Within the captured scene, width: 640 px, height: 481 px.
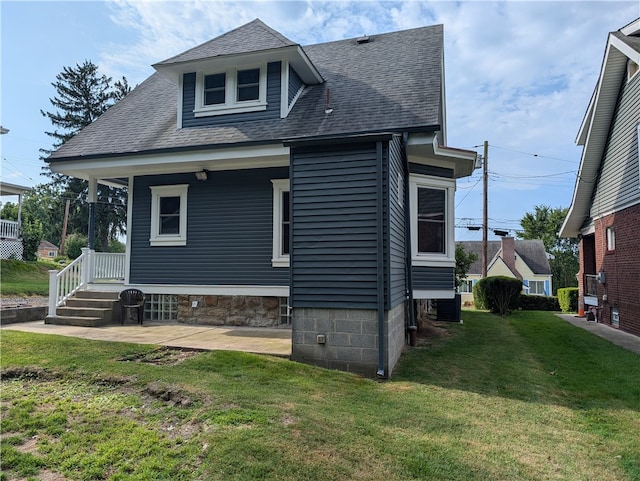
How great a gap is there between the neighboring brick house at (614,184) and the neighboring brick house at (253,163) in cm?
534

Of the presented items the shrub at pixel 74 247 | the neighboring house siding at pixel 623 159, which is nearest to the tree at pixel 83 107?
the shrub at pixel 74 247

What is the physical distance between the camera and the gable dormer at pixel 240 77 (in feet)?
31.8

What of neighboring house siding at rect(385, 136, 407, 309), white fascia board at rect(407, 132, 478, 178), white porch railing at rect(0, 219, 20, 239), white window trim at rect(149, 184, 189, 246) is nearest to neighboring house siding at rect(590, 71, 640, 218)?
white fascia board at rect(407, 132, 478, 178)

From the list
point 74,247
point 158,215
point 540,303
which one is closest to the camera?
point 158,215

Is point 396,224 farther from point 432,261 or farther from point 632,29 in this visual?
point 632,29

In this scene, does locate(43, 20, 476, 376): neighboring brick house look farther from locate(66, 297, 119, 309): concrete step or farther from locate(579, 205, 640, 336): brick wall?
locate(579, 205, 640, 336): brick wall

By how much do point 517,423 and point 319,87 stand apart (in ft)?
28.1

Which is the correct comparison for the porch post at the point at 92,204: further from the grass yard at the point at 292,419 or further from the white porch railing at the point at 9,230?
the white porch railing at the point at 9,230

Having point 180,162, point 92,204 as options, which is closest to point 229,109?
point 180,162

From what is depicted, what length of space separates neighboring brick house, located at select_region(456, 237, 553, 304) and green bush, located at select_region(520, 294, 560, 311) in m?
14.5

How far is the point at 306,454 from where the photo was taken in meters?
3.49

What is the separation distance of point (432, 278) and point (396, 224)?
2.20 m

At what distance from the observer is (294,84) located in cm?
1018

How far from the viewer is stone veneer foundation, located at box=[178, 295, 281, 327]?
9719 mm
